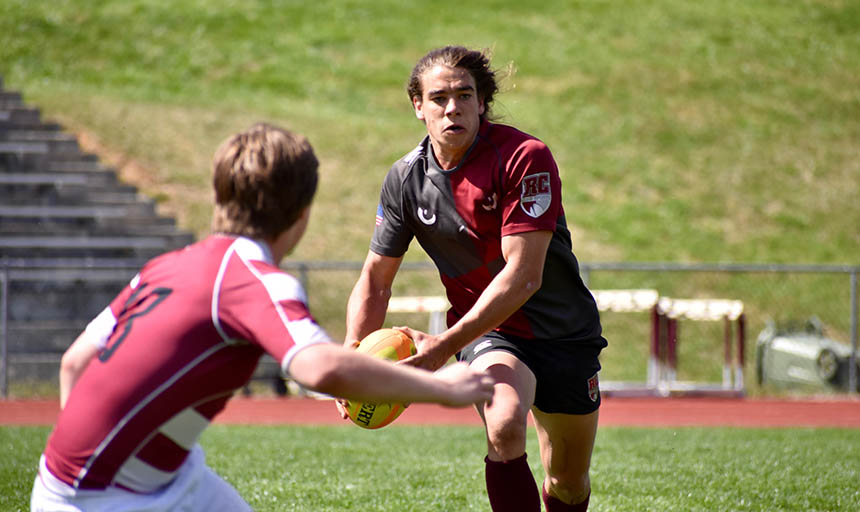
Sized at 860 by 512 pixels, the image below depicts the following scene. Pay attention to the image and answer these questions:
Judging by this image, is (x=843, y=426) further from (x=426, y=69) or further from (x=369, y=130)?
(x=369, y=130)

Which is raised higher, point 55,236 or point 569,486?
point 569,486

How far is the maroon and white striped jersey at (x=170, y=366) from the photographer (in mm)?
2385

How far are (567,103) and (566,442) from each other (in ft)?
89.8

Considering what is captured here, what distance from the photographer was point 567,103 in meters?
30.8

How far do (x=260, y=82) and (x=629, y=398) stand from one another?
837 inches

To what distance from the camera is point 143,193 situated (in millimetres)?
22422

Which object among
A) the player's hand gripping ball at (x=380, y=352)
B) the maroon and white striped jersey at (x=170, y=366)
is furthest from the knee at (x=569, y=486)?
the maroon and white striped jersey at (x=170, y=366)

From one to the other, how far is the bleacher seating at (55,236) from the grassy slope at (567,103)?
2359 millimetres

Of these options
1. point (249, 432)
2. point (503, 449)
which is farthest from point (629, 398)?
point (503, 449)

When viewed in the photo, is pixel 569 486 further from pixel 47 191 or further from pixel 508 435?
pixel 47 191

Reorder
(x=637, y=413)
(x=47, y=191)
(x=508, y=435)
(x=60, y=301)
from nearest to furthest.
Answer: (x=508, y=435), (x=637, y=413), (x=60, y=301), (x=47, y=191)

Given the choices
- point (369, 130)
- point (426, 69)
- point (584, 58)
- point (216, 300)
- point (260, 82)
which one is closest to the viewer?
point (216, 300)

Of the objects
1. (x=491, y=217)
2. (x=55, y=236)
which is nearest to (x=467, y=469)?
(x=491, y=217)

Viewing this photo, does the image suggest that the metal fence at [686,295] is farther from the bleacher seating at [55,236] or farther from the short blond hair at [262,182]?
the short blond hair at [262,182]
